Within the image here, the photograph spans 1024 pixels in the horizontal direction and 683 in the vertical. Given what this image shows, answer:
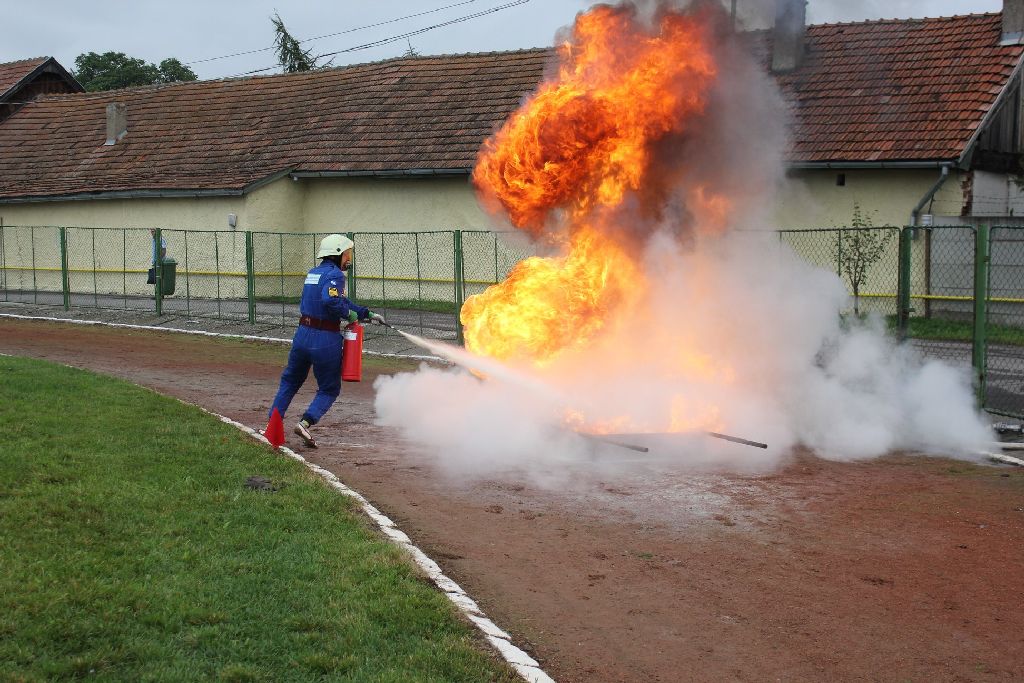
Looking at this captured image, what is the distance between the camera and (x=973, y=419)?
432 inches

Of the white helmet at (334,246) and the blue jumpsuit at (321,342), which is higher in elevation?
the white helmet at (334,246)

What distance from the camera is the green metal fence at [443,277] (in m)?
14.4

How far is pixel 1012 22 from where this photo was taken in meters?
23.1

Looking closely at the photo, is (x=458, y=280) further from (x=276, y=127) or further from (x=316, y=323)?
(x=276, y=127)

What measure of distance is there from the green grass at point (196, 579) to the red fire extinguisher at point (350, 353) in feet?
4.51

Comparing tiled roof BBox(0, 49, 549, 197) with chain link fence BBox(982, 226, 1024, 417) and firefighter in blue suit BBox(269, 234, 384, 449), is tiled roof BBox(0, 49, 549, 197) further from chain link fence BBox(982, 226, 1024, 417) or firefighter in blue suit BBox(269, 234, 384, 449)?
firefighter in blue suit BBox(269, 234, 384, 449)

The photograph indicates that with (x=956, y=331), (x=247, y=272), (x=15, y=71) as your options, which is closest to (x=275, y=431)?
→ (x=956, y=331)

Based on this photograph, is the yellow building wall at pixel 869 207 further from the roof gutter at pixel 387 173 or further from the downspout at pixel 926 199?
the roof gutter at pixel 387 173

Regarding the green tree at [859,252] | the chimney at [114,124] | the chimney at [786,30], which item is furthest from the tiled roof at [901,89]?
the chimney at [114,124]

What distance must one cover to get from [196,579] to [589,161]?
6194 mm

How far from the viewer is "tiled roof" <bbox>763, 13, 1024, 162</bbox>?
2217 cm

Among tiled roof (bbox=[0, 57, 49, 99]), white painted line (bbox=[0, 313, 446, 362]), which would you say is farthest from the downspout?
tiled roof (bbox=[0, 57, 49, 99])

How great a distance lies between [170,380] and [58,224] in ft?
66.7

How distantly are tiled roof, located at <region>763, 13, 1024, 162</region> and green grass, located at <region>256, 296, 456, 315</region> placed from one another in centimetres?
829
